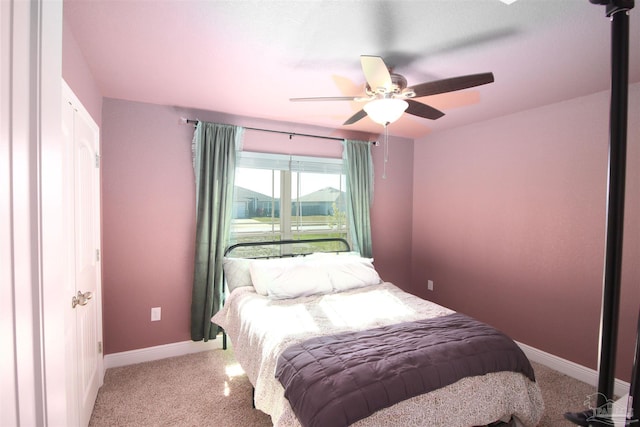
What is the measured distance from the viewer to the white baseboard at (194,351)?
266 centimetres

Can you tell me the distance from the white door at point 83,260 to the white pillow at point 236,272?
100cm

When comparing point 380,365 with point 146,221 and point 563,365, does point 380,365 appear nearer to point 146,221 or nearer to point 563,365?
point 563,365

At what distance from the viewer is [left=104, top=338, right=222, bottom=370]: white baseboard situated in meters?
2.80

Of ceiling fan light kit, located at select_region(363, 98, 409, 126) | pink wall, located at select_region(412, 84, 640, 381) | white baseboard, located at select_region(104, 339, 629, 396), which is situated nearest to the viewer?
ceiling fan light kit, located at select_region(363, 98, 409, 126)

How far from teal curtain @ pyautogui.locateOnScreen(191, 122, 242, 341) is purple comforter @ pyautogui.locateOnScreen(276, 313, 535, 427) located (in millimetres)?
1524

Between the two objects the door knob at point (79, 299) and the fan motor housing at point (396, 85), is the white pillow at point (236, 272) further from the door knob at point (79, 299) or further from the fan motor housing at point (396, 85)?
the fan motor housing at point (396, 85)

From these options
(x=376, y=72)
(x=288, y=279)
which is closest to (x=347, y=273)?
(x=288, y=279)

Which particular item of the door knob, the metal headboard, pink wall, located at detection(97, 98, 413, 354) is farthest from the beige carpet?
the metal headboard

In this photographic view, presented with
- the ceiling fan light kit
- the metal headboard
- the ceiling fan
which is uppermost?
the ceiling fan

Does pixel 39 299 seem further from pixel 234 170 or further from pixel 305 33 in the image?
pixel 234 170

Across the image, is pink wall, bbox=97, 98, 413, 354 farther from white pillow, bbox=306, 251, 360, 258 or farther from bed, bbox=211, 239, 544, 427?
white pillow, bbox=306, 251, 360, 258

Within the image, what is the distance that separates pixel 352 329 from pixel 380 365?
0.49m

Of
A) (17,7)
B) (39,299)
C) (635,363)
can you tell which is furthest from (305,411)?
(17,7)

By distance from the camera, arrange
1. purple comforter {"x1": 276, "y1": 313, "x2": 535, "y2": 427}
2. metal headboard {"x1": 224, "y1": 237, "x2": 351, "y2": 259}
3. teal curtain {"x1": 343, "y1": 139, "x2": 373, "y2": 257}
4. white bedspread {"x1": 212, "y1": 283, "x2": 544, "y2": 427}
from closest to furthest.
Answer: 1. purple comforter {"x1": 276, "y1": 313, "x2": 535, "y2": 427}
2. white bedspread {"x1": 212, "y1": 283, "x2": 544, "y2": 427}
3. metal headboard {"x1": 224, "y1": 237, "x2": 351, "y2": 259}
4. teal curtain {"x1": 343, "y1": 139, "x2": 373, "y2": 257}
